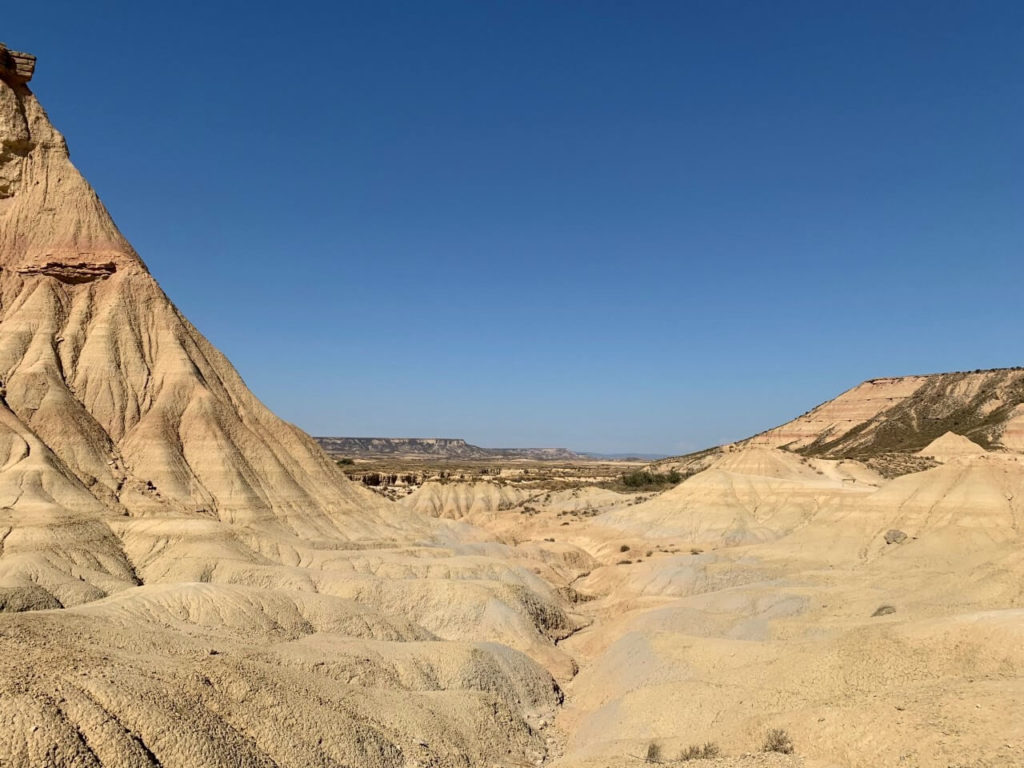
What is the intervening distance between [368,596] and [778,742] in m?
23.4

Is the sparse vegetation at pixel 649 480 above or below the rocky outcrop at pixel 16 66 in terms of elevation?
below

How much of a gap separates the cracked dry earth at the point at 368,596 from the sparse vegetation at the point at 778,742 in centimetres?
24

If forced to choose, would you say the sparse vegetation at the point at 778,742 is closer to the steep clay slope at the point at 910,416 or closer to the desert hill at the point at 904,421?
the desert hill at the point at 904,421

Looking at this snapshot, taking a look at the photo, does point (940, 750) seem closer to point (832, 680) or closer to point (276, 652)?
point (832, 680)

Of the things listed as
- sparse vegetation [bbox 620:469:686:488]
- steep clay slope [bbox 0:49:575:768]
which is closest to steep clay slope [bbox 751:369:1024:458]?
sparse vegetation [bbox 620:469:686:488]

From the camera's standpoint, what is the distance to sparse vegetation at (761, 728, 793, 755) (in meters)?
14.3

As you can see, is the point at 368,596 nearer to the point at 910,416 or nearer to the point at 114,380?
the point at 114,380

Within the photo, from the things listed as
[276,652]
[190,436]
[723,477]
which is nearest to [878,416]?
[723,477]

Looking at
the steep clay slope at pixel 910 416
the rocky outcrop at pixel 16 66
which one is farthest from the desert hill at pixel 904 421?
the rocky outcrop at pixel 16 66

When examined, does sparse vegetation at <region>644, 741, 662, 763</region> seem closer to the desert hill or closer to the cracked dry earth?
the cracked dry earth

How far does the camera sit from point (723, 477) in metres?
68.8

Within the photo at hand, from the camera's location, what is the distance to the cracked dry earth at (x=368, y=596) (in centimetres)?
1409

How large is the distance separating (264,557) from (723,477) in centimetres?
4902

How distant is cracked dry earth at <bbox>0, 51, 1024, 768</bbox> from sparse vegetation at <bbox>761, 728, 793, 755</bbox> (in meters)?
0.24
